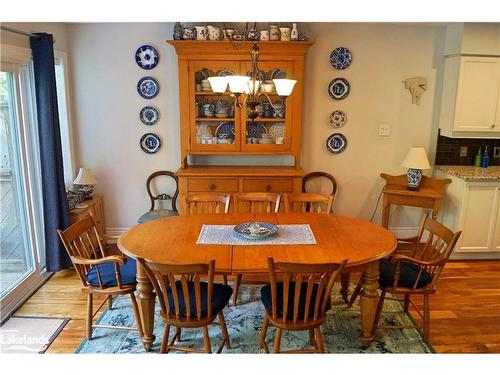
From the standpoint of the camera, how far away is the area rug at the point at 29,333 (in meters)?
2.50

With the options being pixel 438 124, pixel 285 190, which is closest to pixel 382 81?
pixel 438 124

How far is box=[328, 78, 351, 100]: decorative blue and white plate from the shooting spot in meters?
4.07

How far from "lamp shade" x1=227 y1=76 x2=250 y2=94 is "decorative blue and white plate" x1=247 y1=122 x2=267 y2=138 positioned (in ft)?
5.37

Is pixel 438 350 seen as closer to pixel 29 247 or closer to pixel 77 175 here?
pixel 29 247

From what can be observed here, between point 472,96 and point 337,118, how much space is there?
1277 mm

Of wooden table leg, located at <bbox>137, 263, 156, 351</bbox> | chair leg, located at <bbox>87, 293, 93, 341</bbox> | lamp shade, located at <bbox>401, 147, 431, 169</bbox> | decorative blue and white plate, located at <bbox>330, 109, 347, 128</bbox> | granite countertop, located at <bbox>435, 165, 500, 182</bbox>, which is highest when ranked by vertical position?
decorative blue and white plate, located at <bbox>330, 109, 347, 128</bbox>

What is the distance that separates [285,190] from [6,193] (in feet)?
7.84

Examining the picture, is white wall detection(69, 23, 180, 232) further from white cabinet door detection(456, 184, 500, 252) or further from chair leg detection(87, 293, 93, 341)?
white cabinet door detection(456, 184, 500, 252)

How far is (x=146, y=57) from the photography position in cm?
400

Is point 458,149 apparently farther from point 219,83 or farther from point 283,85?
point 219,83

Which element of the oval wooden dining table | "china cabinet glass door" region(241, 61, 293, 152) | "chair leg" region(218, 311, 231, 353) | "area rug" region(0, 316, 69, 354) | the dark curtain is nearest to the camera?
the oval wooden dining table

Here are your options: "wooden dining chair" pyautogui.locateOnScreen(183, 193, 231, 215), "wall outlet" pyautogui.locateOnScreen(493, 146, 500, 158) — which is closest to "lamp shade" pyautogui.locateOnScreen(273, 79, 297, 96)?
"wooden dining chair" pyautogui.locateOnScreen(183, 193, 231, 215)

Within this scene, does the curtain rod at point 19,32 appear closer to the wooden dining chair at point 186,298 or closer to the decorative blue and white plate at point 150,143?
the decorative blue and white plate at point 150,143

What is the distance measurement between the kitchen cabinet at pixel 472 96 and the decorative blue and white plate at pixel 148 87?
292 centimetres
